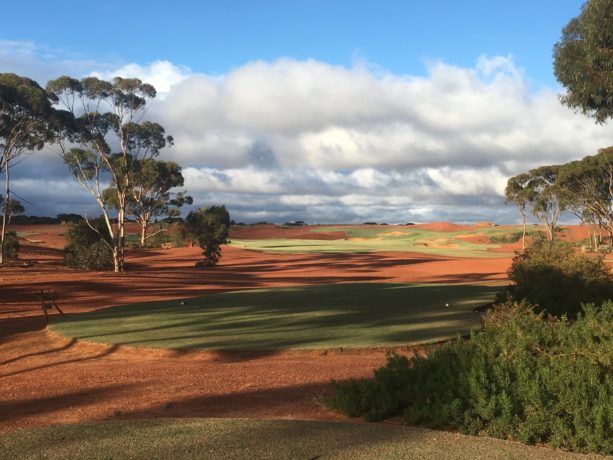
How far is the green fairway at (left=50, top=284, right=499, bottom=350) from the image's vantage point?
1494cm

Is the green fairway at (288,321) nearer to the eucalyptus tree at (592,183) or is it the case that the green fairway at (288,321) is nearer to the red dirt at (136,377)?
the red dirt at (136,377)

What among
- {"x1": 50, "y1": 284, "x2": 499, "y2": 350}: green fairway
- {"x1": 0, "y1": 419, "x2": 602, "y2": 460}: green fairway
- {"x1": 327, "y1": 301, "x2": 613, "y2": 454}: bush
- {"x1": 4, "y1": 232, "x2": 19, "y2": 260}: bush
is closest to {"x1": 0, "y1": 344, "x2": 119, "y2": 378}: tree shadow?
{"x1": 50, "y1": 284, "x2": 499, "y2": 350}: green fairway

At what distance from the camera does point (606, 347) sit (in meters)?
7.39

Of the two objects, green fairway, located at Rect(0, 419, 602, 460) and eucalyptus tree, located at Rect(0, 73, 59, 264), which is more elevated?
eucalyptus tree, located at Rect(0, 73, 59, 264)

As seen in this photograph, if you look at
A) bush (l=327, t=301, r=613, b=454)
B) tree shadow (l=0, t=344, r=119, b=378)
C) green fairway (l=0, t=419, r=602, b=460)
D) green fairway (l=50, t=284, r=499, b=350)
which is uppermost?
bush (l=327, t=301, r=613, b=454)

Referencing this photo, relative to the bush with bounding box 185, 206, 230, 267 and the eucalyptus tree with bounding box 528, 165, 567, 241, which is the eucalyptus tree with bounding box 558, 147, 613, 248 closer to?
the eucalyptus tree with bounding box 528, 165, 567, 241

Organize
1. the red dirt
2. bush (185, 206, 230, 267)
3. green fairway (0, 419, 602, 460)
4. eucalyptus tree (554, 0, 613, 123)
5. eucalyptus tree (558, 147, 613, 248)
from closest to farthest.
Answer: green fairway (0, 419, 602, 460)
the red dirt
eucalyptus tree (554, 0, 613, 123)
bush (185, 206, 230, 267)
eucalyptus tree (558, 147, 613, 248)

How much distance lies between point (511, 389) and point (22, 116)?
39.0 metres

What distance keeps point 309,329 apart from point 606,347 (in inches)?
391

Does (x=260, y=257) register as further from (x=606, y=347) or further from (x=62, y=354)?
(x=606, y=347)

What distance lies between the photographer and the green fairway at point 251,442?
18.1 ft

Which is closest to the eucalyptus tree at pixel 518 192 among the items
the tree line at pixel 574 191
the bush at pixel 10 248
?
the tree line at pixel 574 191

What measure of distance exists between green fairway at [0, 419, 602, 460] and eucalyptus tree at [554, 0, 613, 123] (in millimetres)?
15305

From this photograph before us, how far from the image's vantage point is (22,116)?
3812cm
